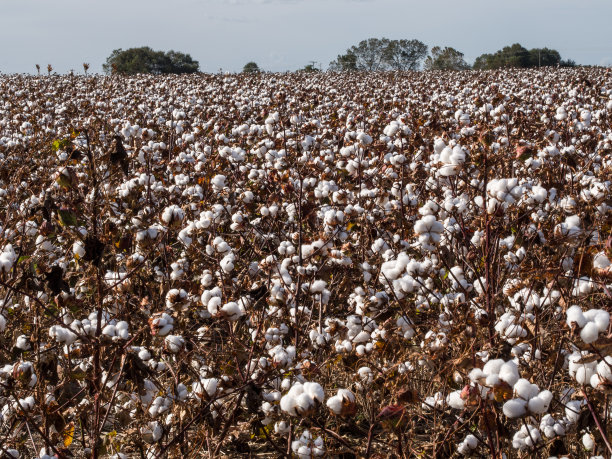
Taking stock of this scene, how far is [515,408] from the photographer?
169cm

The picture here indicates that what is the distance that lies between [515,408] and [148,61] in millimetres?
36693

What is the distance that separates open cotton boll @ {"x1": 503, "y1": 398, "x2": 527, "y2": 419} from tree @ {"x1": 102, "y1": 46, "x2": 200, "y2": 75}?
34061 millimetres

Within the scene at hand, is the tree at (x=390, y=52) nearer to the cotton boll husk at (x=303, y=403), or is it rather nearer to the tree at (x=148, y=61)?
the tree at (x=148, y=61)

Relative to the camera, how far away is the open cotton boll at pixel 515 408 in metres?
1.69

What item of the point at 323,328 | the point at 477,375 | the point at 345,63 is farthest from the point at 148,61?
the point at 477,375

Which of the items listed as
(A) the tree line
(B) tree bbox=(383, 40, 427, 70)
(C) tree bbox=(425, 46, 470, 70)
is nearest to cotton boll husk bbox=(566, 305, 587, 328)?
(A) the tree line

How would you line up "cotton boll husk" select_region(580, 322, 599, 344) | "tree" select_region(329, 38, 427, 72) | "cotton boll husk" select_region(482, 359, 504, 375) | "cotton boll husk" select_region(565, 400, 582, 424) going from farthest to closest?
"tree" select_region(329, 38, 427, 72)
"cotton boll husk" select_region(565, 400, 582, 424)
"cotton boll husk" select_region(482, 359, 504, 375)
"cotton boll husk" select_region(580, 322, 599, 344)

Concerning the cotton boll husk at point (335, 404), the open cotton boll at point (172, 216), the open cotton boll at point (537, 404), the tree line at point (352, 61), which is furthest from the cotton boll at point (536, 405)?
the tree line at point (352, 61)

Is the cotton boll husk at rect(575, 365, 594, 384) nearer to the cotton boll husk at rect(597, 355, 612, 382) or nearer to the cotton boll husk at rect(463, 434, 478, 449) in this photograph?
the cotton boll husk at rect(597, 355, 612, 382)

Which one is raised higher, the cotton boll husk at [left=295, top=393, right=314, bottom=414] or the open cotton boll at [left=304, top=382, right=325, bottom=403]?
the open cotton boll at [left=304, top=382, right=325, bottom=403]

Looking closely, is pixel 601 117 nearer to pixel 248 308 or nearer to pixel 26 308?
pixel 248 308

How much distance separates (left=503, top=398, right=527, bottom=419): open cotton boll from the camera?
169cm

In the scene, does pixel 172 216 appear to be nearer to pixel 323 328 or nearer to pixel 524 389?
pixel 323 328

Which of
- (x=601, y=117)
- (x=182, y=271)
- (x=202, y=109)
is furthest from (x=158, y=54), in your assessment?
(x=182, y=271)
